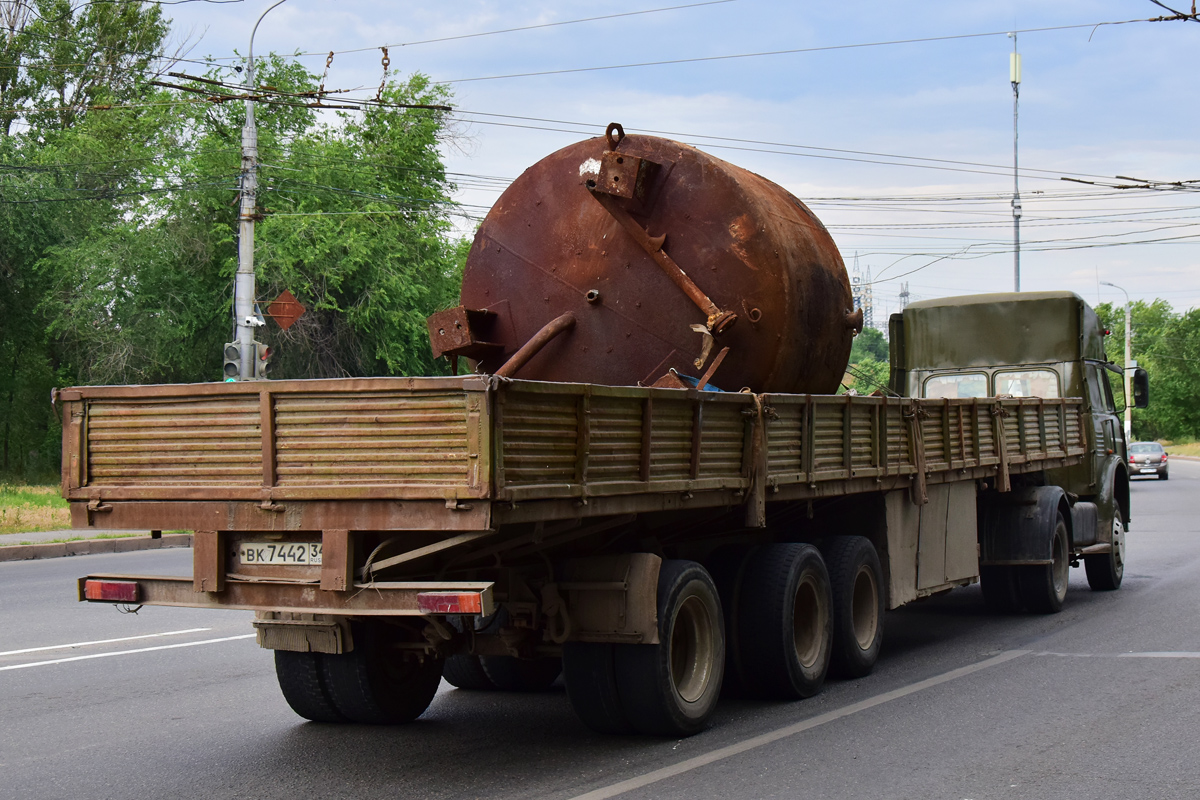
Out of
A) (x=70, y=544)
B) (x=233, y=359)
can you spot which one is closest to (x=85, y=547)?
(x=70, y=544)

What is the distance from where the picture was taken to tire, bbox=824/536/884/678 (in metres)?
8.16

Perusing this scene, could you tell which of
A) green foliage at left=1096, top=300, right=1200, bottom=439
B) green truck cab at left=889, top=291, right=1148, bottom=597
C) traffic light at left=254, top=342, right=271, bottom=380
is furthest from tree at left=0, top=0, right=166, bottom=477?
green foliage at left=1096, top=300, right=1200, bottom=439

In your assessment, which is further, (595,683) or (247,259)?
(247,259)

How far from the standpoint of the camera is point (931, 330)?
13.6 metres

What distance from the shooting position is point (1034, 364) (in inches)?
519

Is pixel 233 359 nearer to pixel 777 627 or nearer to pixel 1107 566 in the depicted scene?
pixel 1107 566

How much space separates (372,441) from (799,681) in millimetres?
3346

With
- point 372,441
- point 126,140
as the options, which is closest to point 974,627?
point 372,441

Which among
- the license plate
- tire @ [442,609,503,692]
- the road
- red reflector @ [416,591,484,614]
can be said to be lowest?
the road

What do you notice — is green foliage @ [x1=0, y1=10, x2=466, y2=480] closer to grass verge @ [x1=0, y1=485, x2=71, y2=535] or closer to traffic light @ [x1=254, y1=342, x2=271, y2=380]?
grass verge @ [x1=0, y1=485, x2=71, y2=535]

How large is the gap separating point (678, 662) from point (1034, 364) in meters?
7.72

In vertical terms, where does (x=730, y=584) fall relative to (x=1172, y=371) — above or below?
below

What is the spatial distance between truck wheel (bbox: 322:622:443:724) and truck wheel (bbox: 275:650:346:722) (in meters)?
0.04

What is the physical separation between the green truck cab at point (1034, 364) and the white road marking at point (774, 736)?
4.56m
